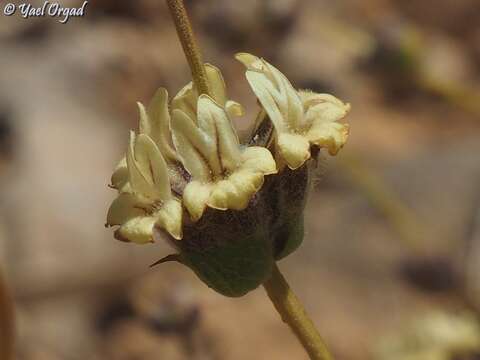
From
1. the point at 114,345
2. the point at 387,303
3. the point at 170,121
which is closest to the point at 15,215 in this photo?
the point at 114,345

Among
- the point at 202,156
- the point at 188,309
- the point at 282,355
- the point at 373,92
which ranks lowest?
the point at 373,92

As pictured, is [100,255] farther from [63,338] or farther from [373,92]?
[373,92]

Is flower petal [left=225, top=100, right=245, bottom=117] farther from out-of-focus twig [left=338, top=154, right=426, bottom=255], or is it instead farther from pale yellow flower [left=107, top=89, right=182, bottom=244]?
out-of-focus twig [left=338, top=154, right=426, bottom=255]

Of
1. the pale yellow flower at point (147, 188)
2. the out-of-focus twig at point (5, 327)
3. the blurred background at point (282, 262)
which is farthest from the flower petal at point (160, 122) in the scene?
the blurred background at point (282, 262)

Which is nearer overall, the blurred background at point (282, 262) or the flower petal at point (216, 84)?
the flower petal at point (216, 84)

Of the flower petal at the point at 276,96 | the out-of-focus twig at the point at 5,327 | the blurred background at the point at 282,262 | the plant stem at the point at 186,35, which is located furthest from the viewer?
the blurred background at the point at 282,262

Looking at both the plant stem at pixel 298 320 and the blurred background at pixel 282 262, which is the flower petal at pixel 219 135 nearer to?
the plant stem at pixel 298 320
